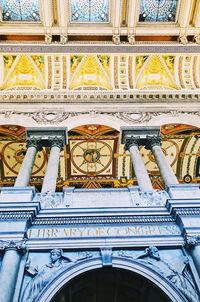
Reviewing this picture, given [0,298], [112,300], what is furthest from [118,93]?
[0,298]

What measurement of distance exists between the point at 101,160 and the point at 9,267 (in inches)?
337

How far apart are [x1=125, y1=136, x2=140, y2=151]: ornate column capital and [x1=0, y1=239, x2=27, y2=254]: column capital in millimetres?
5174

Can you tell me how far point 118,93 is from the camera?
39.8 ft

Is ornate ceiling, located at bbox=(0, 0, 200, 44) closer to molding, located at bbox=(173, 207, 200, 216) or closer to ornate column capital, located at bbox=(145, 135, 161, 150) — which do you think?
ornate column capital, located at bbox=(145, 135, 161, 150)

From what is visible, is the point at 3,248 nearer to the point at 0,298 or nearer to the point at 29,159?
the point at 0,298

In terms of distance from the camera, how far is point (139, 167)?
29.0 ft

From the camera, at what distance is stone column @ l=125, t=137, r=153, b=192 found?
26.4 feet

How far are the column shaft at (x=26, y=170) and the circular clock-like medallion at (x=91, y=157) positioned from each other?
3.74 m

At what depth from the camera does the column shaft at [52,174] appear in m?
7.85

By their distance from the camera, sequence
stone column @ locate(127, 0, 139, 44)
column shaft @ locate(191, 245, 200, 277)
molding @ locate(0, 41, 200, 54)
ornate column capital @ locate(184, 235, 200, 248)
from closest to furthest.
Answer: column shaft @ locate(191, 245, 200, 277), ornate column capital @ locate(184, 235, 200, 248), stone column @ locate(127, 0, 139, 44), molding @ locate(0, 41, 200, 54)

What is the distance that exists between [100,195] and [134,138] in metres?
3.31

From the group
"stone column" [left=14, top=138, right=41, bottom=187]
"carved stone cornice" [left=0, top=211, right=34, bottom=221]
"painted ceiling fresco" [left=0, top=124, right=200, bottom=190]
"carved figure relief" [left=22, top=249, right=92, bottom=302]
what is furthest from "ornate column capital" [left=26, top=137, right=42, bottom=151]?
"carved figure relief" [left=22, top=249, right=92, bottom=302]

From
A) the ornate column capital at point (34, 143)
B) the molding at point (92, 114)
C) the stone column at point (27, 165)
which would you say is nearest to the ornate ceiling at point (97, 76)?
the molding at point (92, 114)

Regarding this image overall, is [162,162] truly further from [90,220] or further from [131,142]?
[90,220]
